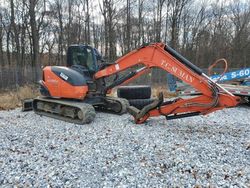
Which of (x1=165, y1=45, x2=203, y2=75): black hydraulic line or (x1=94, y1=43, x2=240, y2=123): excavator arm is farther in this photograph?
(x1=165, y1=45, x2=203, y2=75): black hydraulic line

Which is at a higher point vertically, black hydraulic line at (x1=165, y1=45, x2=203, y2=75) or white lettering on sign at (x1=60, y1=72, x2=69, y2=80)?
black hydraulic line at (x1=165, y1=45, x2=203, y2=75)

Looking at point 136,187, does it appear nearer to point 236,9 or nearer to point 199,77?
point 199,77

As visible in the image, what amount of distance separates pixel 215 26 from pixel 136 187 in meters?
35.0

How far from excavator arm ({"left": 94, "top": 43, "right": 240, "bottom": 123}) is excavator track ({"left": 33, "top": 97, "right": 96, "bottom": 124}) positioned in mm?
1230

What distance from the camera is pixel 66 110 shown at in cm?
738

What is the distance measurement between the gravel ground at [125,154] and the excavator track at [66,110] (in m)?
0.31

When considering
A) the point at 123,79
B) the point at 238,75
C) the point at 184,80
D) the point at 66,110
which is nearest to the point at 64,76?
the point at 66,110

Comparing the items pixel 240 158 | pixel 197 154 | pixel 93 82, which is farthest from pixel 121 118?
pixel 240 158

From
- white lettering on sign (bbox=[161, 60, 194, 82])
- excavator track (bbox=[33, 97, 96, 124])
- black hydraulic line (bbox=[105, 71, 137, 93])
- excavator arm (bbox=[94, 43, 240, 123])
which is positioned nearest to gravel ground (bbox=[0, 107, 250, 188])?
excavator track (bbox=[33, 97, 96, 124])

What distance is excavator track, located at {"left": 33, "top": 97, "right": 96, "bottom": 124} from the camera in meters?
6.70

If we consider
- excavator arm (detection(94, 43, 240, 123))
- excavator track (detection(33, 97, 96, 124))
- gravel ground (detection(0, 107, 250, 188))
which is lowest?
gravel ground (detection(0, 107, 250, 188))

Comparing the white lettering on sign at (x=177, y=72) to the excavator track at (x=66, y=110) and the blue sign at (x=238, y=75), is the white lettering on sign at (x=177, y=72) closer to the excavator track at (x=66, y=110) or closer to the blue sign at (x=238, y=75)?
the excavator track at (x=66, y=110)

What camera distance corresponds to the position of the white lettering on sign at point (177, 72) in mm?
5730

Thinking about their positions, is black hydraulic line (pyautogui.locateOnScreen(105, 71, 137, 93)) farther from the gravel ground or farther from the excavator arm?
the gravel ground
